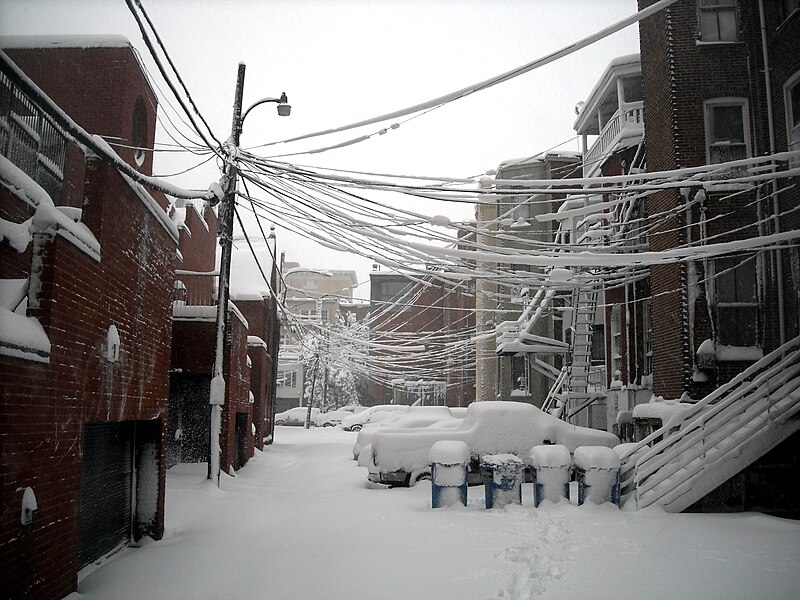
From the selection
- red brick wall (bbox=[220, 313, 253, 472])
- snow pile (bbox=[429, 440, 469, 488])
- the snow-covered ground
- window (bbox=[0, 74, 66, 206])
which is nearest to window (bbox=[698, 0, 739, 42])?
the snow-covered ground

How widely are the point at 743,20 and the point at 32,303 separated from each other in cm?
1445

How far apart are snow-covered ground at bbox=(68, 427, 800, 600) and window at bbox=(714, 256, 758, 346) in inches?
176

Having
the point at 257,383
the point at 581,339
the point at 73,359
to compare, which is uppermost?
the point at 581,339

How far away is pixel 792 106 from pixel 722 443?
6.72 meters

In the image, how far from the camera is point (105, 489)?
7.72m

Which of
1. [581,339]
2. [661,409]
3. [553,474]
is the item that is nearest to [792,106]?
[661,409]

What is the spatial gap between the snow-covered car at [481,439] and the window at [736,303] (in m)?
3.15

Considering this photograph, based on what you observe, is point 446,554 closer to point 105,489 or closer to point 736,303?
point 105,489

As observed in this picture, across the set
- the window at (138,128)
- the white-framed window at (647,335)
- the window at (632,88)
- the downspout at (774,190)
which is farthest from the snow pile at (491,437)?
the window at (632,88)

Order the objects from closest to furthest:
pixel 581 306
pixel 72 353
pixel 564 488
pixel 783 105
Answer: pixel 72 353 < pixel 564 488 < pixel 783 105 < pixel 581 306

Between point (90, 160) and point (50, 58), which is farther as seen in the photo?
point (50, 58)

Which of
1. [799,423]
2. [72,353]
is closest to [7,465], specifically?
[72,353]

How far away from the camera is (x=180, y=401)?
15703 millimetres

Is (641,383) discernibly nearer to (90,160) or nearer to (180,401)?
(180,401)
